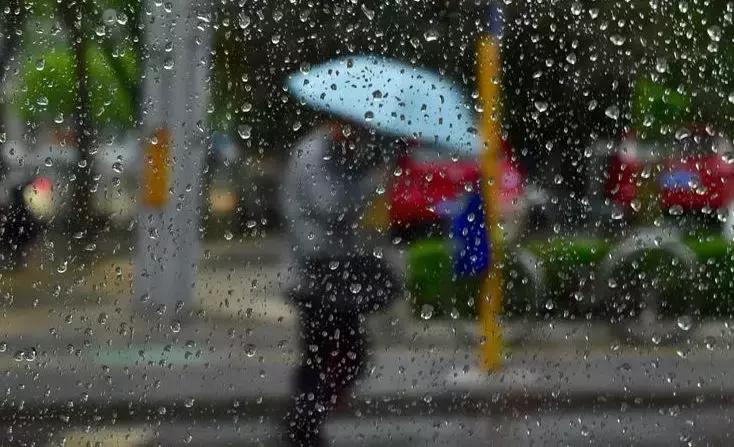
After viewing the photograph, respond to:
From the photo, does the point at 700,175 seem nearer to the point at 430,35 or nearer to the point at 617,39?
the point at 617,39

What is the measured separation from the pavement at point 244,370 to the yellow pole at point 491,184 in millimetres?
25

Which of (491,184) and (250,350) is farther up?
(491,184)

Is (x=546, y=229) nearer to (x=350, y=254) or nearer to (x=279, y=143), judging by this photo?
(x=350, y=254)

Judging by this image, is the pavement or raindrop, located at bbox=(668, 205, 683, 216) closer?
the pavement

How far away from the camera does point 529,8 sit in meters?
1.57

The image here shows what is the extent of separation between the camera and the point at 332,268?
154 cm

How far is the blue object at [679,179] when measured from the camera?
161 cm

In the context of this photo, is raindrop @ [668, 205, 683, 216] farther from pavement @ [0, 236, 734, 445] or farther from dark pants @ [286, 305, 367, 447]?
dark pants @ [286, 305, 367, 447]

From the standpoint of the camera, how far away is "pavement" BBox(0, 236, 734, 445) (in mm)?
1512

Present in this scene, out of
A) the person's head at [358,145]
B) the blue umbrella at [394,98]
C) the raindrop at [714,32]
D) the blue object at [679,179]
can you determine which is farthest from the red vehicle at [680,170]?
the person's head at [358,145]

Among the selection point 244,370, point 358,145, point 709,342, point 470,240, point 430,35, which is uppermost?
point 430,35

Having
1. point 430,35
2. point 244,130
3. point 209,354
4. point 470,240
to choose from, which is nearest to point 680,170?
point 470,240

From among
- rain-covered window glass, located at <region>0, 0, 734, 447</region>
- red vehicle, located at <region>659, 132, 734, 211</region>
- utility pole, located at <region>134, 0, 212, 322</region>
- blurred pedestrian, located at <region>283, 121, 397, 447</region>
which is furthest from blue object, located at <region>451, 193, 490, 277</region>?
utility pole, located at <region>134, 0, 212, 322</region>

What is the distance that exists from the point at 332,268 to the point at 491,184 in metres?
A: 0.30
